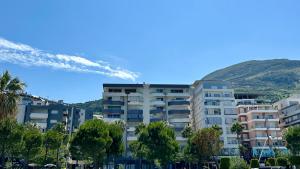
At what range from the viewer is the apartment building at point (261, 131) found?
3656 inches

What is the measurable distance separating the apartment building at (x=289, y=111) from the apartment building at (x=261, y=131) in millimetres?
6641

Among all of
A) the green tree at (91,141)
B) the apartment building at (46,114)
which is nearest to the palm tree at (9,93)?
the green tree at (91,141)

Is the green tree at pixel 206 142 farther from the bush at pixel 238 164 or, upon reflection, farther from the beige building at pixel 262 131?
the beige building at pixel 262 131

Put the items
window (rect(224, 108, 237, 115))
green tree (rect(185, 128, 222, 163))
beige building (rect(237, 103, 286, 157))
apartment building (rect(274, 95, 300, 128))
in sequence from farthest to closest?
apartment building (rect(274, 95, 300, 128))
window (rect(224, 108, 237, 115))
beige building (rect(237, 103, 286, 157))
green tree (rect(185, 128, 222, 163))

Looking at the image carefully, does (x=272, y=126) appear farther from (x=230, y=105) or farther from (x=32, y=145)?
(x=32, y=145)

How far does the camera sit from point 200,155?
75250 millimetres

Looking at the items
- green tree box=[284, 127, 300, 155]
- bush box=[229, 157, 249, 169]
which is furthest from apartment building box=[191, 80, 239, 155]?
bush box=[229, 157, 249, 169]

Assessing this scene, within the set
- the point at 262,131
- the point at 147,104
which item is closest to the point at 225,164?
the point at 262,131

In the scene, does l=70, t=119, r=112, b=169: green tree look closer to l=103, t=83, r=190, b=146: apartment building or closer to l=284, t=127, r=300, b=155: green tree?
l=284, t=127, r=300, b=155: green tree

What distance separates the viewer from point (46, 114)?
336 feet

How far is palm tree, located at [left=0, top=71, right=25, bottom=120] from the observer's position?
1524 inches

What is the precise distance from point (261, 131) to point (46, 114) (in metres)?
67.4

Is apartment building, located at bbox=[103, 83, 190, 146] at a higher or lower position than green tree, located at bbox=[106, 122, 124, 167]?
higher

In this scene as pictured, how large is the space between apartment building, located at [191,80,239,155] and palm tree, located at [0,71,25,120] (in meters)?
65.5
